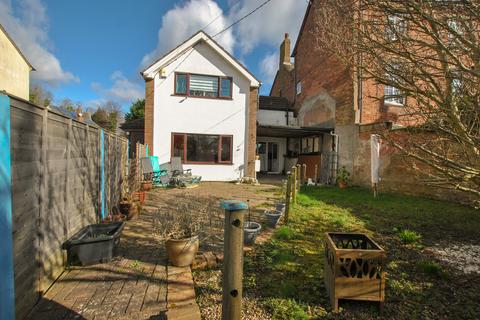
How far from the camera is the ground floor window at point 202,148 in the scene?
1208 centimetres

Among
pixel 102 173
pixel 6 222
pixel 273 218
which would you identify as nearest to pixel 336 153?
pixel 273 218

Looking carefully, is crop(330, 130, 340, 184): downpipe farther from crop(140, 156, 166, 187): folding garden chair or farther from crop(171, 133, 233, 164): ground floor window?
crop(140, 156, 166, 187): folding garden chair

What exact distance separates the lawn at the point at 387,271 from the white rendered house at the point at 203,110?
6520 millimetres

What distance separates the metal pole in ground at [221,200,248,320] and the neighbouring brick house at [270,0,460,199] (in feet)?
27.3

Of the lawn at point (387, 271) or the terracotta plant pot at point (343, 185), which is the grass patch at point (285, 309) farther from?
the terracotta plant pot at point (343, 185)

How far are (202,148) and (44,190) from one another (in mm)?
9735

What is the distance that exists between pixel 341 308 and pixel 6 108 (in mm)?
3632

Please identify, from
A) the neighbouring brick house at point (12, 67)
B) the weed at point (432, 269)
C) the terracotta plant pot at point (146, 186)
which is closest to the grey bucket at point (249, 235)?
the weed at point (432, 269)

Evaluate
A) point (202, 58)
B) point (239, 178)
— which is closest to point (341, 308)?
point (239, 178)

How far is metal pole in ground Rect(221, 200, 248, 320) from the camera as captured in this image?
1744 mm

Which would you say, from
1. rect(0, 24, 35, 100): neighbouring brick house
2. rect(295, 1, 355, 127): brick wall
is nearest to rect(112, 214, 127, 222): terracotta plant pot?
rect(295, 1, 355, 127): brick wall

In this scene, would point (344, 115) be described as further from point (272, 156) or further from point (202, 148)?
point (202, 148)

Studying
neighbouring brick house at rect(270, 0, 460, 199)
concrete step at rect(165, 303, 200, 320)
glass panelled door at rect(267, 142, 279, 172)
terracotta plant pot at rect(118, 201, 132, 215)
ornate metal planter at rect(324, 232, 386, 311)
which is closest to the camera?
concrete step at rect(165, 303, 200, 320)

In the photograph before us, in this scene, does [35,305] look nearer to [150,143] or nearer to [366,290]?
[366,290]
